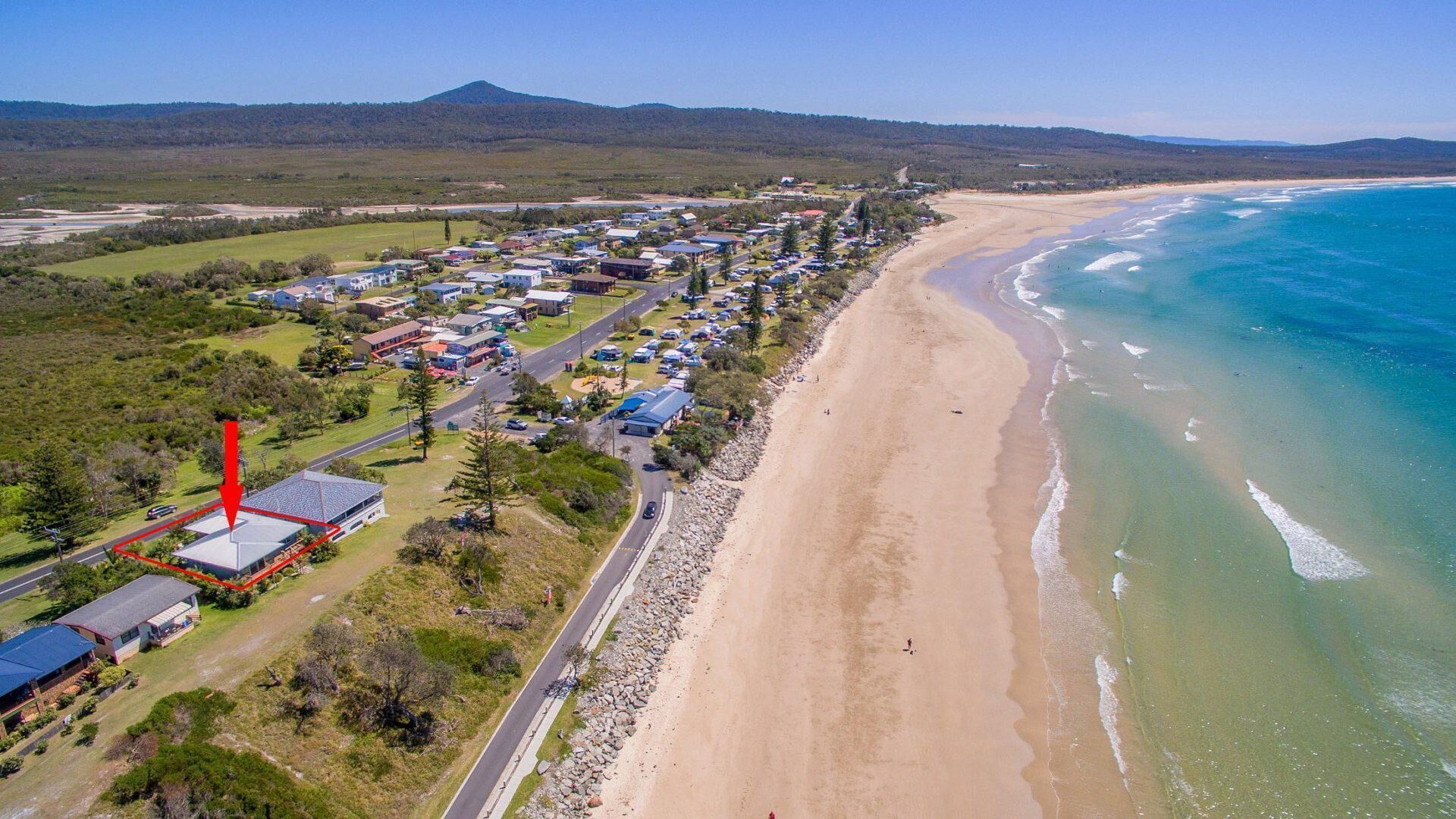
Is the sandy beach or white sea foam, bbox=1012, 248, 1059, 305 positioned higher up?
white sea foam, bbox=1012, 248, 1059, 305

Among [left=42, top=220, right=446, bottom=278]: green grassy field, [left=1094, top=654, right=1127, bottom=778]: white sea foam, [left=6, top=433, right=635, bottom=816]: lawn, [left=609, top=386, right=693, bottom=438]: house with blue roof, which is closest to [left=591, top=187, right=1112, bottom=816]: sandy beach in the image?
[left=1094, top=654, right=1127, bottom=778]: white sea foam

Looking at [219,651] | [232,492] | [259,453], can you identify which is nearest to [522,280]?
[259,453]

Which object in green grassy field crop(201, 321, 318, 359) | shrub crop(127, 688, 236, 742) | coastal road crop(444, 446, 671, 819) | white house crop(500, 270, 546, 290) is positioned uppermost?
white house crop(500, 270, 546, 290)

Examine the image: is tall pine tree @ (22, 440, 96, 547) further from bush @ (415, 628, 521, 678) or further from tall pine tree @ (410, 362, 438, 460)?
bush @ (415, 628, 521, 678)

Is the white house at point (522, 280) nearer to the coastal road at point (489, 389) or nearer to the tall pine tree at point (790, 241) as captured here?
the coastal road at point (489, 389)

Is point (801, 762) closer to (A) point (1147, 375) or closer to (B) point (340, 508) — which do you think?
(B) point (340, 508)

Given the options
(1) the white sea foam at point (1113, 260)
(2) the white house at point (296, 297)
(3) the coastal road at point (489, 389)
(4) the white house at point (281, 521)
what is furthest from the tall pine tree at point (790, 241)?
(4) the white house at point (281, 521)

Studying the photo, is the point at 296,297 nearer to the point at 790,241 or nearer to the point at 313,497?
the point at 313,497

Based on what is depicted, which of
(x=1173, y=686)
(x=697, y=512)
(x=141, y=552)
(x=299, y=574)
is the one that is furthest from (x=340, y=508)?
(x=1173, y=686)
